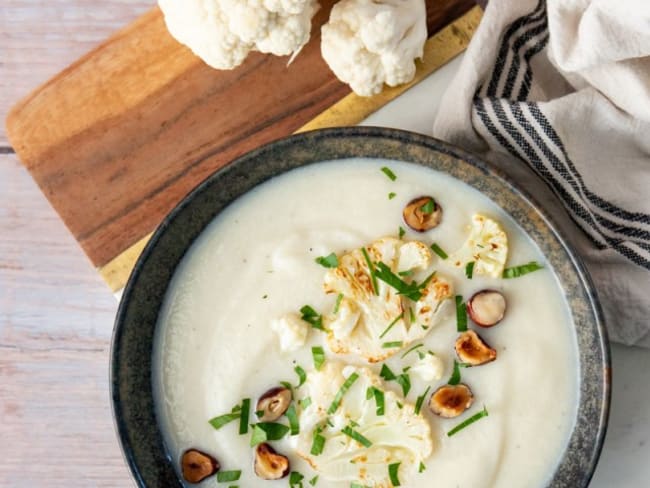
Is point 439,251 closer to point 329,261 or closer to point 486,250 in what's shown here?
point 486,250

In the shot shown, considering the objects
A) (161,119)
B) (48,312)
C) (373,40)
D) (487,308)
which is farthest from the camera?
(48,312)

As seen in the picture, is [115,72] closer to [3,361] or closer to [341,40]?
[341,40]

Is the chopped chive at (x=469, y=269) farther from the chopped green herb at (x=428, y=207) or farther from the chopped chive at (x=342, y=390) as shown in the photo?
the chopped chive at (x=342, y=390)

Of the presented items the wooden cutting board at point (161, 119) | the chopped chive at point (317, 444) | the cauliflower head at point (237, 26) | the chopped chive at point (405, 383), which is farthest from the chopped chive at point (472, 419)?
the cauliflower head at point (237, 26)

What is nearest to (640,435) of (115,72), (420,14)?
(420,14)

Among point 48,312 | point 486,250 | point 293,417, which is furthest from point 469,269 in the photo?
point 48,312

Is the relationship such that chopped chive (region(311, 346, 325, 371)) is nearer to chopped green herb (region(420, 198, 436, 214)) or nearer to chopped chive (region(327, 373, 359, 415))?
chopped chive (region(327, 373, 359, 415))

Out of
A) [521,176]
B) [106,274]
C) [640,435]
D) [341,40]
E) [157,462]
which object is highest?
[341,40]

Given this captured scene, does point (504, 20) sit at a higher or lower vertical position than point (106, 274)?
higher
